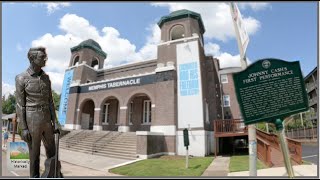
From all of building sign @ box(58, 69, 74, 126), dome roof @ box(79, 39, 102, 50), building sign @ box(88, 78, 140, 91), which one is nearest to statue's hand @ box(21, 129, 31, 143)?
building sign @ box(88, 78, 140, 91)

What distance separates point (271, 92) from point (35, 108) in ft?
15.4

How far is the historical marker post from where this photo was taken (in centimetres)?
480

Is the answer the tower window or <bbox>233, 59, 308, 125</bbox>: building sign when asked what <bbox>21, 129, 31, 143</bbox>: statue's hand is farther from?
the tower window

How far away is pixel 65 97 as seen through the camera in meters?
29.3

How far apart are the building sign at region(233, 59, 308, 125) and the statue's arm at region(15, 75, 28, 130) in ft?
14.0

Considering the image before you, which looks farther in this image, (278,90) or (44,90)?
(44,90)

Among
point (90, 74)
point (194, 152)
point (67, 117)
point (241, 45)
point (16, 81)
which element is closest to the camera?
point (16, 81)

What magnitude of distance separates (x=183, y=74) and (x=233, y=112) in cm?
1426

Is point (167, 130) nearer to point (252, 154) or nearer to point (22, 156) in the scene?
point (22, 156)

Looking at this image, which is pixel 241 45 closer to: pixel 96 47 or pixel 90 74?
pixel 90 74

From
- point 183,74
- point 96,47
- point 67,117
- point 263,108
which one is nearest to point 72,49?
point 96,47

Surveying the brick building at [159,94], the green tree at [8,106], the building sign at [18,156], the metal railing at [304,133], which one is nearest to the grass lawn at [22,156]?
the building sign at [18,156]

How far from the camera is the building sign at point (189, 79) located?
20.4m

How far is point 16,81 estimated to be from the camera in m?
5.45
